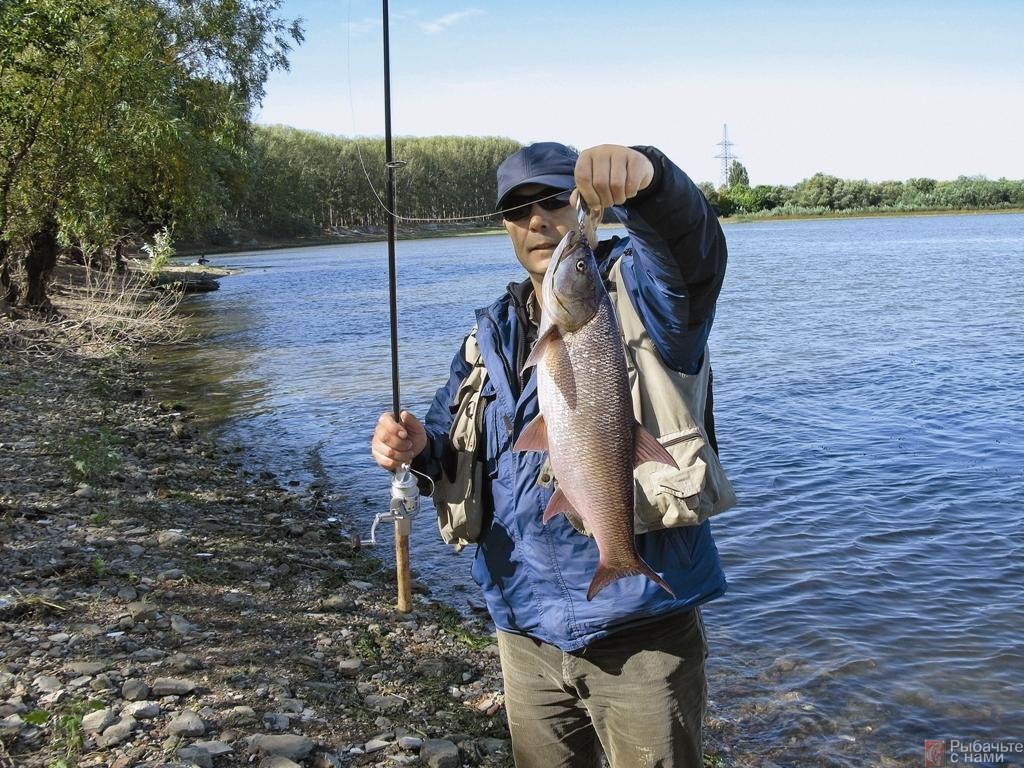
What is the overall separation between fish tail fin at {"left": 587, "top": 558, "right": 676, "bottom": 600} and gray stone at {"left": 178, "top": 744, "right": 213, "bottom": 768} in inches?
87.1

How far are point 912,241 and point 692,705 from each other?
62.9 meters

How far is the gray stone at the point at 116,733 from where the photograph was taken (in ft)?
13.0

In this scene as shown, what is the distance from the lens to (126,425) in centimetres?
Answer: 1272

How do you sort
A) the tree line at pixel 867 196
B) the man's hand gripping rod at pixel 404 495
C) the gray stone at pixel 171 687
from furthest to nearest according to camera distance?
the tree line at pixel 867 196 → the gray stone at pixel 171 687 → the man's hand gripping rod at pixel 404 495

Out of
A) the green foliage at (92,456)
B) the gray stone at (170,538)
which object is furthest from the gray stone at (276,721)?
the green foliage at (92,456)

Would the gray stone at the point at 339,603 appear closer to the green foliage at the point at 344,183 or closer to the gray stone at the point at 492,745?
the gray stone at the point at 492,745

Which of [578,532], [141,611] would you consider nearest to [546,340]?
[578,532]

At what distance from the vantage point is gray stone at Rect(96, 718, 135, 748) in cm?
397

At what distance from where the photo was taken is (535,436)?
104 inches

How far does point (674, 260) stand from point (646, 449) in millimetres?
526

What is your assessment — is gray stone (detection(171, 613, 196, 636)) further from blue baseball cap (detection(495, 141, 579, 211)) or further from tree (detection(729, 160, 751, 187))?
tree (detection(729, 160, 751, 187))

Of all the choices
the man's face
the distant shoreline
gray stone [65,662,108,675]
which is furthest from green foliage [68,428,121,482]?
the distant shoreline

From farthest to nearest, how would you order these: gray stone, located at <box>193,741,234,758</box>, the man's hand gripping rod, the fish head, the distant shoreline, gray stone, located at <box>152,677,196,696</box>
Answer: the distant shoreline, gray stone, located at <box>152,677,196,696</box>, gray stone, located at <box>193,741,234,758</box>, the man's hand gripping rod, the fish head

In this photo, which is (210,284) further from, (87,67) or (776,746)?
(776,746)
